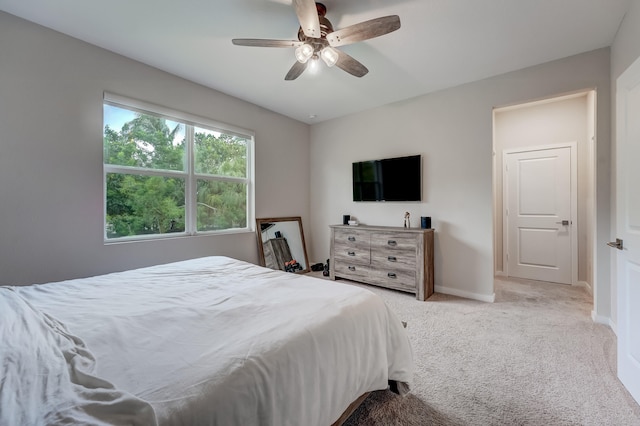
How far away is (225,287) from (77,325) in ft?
2.33

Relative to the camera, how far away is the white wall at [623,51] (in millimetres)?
1918

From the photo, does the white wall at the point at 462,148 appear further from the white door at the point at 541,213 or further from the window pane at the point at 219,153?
the window pane at the point at 219,153

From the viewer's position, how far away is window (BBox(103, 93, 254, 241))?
2.72 metres

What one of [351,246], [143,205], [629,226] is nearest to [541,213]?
[629,226]

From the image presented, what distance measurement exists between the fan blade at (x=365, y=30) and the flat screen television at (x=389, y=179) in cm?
213

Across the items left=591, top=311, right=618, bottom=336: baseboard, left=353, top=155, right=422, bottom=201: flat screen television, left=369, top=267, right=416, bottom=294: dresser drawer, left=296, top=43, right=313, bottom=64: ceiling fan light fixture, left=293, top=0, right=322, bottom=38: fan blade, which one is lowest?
left=591, top=311, right=618, bottom=336: baseboard

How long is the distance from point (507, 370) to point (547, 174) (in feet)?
11.4

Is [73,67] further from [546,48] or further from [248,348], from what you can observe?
[546,48]

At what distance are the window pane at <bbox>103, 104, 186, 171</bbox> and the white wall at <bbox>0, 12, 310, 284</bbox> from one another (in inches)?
5.6

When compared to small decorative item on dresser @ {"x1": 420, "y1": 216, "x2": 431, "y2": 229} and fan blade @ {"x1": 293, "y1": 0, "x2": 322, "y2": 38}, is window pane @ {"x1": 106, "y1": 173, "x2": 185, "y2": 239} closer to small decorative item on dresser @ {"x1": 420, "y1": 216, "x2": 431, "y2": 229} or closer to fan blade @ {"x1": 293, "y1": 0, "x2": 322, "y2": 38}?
fan blade @ {"x1": 293, "y1": 0, "x2": 322, "y2": 38}

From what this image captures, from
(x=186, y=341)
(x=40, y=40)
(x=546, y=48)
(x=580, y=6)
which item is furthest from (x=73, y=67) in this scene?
(x=546, y=48)

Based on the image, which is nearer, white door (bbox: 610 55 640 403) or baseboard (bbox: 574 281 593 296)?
white door (bbox: 610 55 640 403)

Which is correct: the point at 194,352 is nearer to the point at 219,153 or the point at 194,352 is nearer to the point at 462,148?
the point at 219,153

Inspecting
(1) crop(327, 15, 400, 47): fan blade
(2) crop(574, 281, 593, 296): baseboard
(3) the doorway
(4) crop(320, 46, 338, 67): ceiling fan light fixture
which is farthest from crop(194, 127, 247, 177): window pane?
(2) crop(574, 281, 593, 296): baseboard
